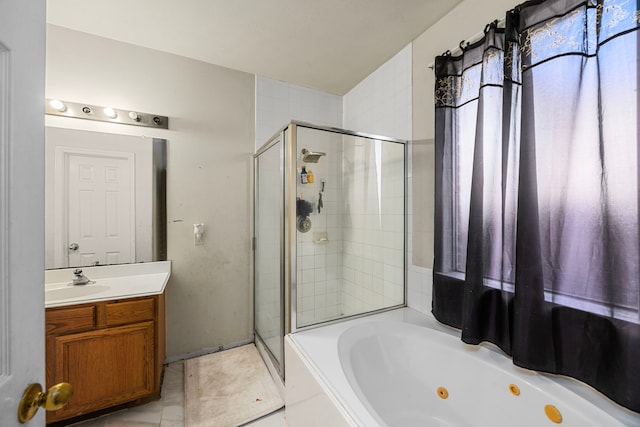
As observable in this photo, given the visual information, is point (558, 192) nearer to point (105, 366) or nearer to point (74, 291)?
point (105, 366)

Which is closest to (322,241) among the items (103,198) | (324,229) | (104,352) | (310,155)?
(324,229)

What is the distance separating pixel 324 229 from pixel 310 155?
0.58m

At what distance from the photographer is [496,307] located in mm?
1242

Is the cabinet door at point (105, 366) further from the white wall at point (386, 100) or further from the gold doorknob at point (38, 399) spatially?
the white wall at point (386, 100)

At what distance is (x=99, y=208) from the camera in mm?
1846

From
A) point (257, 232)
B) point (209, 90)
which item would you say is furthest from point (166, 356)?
point (209, 90)

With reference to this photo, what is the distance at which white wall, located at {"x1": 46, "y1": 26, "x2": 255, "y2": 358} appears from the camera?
73.2 inches

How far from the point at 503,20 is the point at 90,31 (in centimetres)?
257

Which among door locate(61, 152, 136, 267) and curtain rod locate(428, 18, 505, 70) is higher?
curtain rod locate(428, 18, 505, 70)

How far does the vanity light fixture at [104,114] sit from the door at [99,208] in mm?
255

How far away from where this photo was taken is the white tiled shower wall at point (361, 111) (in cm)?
183

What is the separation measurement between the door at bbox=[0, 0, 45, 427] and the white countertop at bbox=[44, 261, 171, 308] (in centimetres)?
114

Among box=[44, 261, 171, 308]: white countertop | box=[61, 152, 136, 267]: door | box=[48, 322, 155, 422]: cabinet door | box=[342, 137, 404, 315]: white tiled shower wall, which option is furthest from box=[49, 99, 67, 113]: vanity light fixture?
box=[342, 137, 404, 315]: white tiled shower wall

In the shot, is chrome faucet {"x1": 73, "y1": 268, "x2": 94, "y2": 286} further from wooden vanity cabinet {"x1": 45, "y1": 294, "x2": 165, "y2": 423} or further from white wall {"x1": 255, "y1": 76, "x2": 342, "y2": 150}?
white wall {"x1": 255, "y1": 76, "x2": 342, "y2": 150}
